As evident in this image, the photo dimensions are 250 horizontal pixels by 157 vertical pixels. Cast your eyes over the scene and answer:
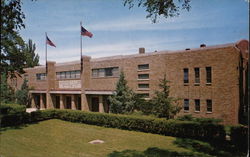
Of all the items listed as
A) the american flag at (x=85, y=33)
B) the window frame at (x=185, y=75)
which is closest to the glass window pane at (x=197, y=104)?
the window frame at (x=185, y=75)

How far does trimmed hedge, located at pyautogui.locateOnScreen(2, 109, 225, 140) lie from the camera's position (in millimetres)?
15898

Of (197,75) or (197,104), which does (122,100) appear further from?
(197,75)

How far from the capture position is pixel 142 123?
1916 centimetres

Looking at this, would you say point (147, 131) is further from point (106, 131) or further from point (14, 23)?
point (14, 23)

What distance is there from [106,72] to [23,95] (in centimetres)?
2102

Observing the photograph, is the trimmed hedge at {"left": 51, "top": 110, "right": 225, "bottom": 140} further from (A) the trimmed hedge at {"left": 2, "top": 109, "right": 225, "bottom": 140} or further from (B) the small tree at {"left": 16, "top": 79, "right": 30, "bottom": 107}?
(B) the small tree at {"left": 16, "top": 79, "right": 30, "bottom": 107}

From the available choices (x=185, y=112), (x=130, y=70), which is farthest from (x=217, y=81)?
(x=130, y=70)

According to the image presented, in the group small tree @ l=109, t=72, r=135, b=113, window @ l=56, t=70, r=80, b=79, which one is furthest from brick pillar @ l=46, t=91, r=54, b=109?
small tree @ l=109, t=72, r=135, b=113

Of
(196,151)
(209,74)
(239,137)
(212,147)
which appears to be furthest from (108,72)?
(239,137)

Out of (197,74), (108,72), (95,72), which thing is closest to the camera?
(197,74)

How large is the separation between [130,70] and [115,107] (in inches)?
242

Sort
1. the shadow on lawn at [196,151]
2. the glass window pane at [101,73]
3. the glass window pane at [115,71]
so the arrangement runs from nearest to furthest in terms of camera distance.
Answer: the shadow on lawn at [196,151]
the glass window pane at [115,71]
the glass window pane at [101,73]

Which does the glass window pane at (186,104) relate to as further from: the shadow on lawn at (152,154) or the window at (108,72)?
the window at (108,72)

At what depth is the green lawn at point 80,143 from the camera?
12.9 m
